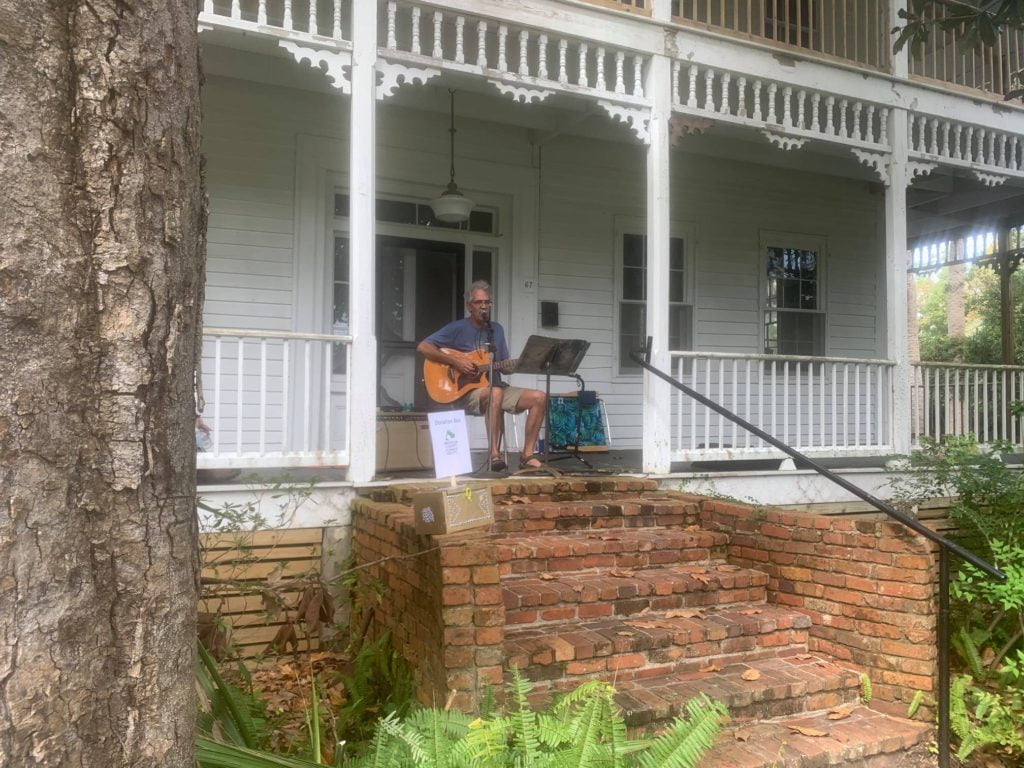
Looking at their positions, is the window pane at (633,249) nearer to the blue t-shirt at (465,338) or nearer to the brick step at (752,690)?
the blue t-shirt at (465,338)

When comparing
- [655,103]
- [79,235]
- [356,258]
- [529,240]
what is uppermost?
[655,103]

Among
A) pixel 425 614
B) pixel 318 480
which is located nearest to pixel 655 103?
pixel 318 480

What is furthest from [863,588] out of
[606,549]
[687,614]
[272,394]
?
[272,394]

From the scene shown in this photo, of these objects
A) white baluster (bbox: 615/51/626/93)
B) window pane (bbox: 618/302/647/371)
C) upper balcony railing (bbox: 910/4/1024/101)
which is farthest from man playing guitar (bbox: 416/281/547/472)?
upper balcony railing (bbox: 910/4/1024/101)

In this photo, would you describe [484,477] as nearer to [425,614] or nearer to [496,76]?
[425,614]

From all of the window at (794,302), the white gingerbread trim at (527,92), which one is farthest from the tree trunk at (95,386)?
the window at (794,302)

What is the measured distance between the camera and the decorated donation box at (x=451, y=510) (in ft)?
11.4

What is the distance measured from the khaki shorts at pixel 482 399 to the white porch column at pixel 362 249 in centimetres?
102

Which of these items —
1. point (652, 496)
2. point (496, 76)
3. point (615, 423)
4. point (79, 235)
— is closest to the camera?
point (79, 235)

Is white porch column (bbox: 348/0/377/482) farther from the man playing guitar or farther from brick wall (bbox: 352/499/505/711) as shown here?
brick wall (bbox: 352/499/505/711)

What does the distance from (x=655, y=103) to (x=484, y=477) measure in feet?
10.6

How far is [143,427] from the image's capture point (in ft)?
3.38

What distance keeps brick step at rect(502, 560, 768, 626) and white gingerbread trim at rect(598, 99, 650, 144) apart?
3431 mm

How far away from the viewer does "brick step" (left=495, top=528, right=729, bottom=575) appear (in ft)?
14.3
